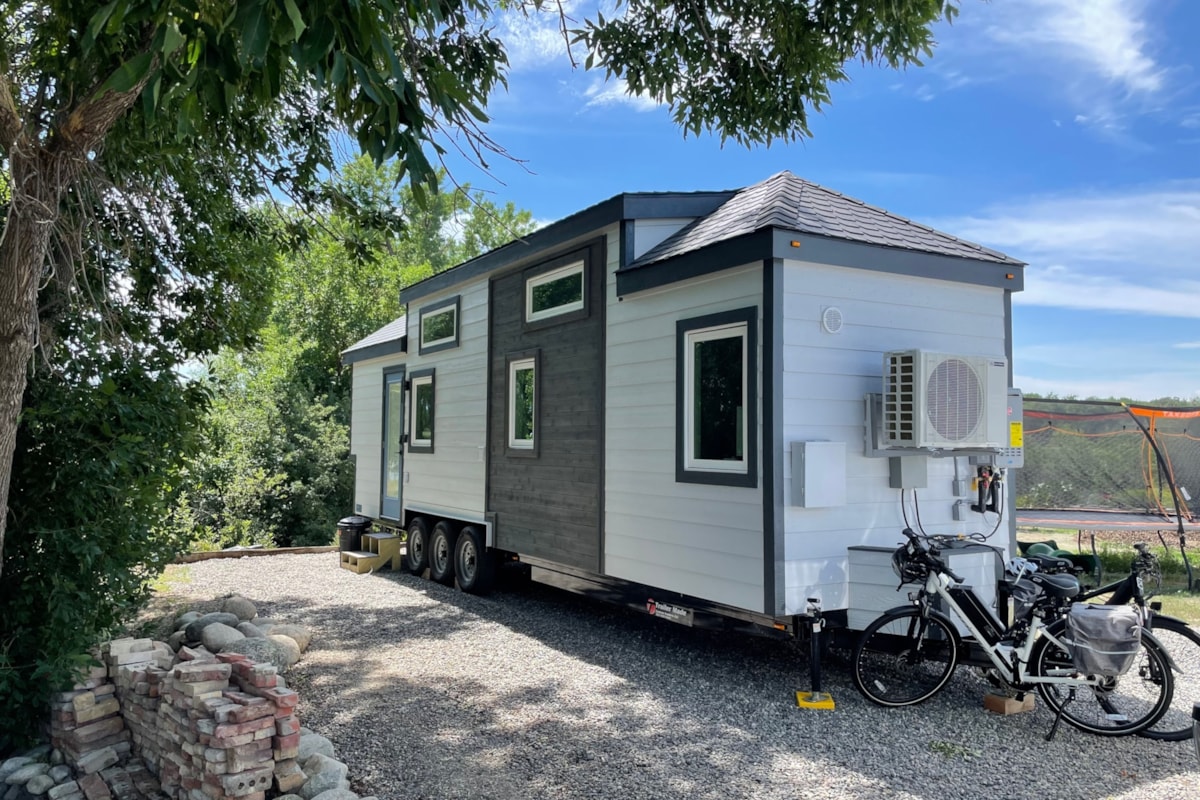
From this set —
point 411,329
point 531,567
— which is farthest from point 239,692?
point 411,329

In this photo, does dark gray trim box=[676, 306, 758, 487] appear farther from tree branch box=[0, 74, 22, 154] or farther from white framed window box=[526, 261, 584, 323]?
tree branch box=[0, 74, 22, 154]

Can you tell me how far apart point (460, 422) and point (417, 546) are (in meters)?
2.02

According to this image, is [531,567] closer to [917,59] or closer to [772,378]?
[772,378]

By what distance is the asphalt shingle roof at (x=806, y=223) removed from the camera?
5543 millimetres

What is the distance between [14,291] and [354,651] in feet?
11.8

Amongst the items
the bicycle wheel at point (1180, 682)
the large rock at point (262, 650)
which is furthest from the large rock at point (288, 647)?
the bicycle wheel at point (1180, 682)

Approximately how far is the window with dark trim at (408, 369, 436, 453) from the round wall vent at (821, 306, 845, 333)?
5861 mm

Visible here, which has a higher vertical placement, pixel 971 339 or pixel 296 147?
pixel 296 147

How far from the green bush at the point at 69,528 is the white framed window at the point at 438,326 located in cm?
500

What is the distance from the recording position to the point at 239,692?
398cm

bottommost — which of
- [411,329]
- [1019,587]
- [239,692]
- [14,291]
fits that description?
[239,692]

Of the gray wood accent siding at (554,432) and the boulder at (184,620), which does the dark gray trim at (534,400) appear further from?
the boulder at (184,620)

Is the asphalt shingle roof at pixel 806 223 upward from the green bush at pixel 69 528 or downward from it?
upward

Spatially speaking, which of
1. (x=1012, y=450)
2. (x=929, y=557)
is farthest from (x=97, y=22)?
(x=1012, y=450)
